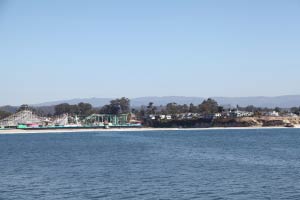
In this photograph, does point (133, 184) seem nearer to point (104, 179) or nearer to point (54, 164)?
point (104, 179)

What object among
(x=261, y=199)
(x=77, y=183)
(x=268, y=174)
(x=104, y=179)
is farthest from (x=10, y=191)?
(x=268, y=174)

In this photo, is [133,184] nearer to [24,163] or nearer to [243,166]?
[243,166]

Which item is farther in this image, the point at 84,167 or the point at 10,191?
the point at 84,167

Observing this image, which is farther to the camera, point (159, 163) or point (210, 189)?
point (159, 163)

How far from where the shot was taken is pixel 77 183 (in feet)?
142

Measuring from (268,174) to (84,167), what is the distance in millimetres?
17917

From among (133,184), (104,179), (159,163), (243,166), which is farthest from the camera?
(159,163)

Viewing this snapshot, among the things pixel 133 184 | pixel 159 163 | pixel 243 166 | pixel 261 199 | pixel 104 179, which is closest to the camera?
pixel 261 199

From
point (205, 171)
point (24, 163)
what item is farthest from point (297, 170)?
point (24, 163)

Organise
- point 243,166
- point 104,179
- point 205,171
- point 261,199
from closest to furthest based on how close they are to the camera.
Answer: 1. point 261,199
2. point 104,179
3. point 205,171
4. point 243,166

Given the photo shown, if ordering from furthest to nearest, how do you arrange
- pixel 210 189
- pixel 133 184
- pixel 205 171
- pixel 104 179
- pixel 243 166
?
pixel 243 166 → pixel 205 171 → pixel 104 179 → pixel 133 184 → pixel 210 189

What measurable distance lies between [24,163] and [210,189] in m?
29.1

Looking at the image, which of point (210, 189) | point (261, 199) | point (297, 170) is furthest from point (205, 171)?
point (261, 199)

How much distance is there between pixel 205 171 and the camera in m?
51.0
